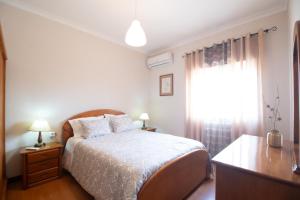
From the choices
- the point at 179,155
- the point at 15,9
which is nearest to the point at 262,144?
the point at 179,155

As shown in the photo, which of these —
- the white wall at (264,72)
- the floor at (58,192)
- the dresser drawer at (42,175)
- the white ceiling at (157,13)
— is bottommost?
the floor at (58,192)

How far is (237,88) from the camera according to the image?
253cm

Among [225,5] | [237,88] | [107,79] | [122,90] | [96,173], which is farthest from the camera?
[122,90]

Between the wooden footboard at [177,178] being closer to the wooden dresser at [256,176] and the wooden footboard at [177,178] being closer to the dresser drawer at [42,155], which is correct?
the wooden dresser at [256,176]

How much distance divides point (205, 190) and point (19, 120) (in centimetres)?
295

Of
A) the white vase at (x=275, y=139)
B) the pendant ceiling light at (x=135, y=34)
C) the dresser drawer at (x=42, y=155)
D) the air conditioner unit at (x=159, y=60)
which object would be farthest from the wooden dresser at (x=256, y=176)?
the air conditioner unit at (x=159, y=60)

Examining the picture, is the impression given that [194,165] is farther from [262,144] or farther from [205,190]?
[262,144]

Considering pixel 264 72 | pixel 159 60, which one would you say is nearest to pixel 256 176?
pixel 264 72

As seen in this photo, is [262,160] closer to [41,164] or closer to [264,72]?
[264,72]

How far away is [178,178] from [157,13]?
2450mm

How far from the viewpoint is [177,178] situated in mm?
1678

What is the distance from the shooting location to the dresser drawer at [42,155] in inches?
80.8

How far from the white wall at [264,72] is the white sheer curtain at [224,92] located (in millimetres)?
158

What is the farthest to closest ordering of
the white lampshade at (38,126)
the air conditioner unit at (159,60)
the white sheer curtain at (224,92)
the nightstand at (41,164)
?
1. the air conditioner unit at (159,60)
2. the white sheer curtain at (224,92)
3. the white lampshade at (38,126)
4. the nightstand at (41,164)
